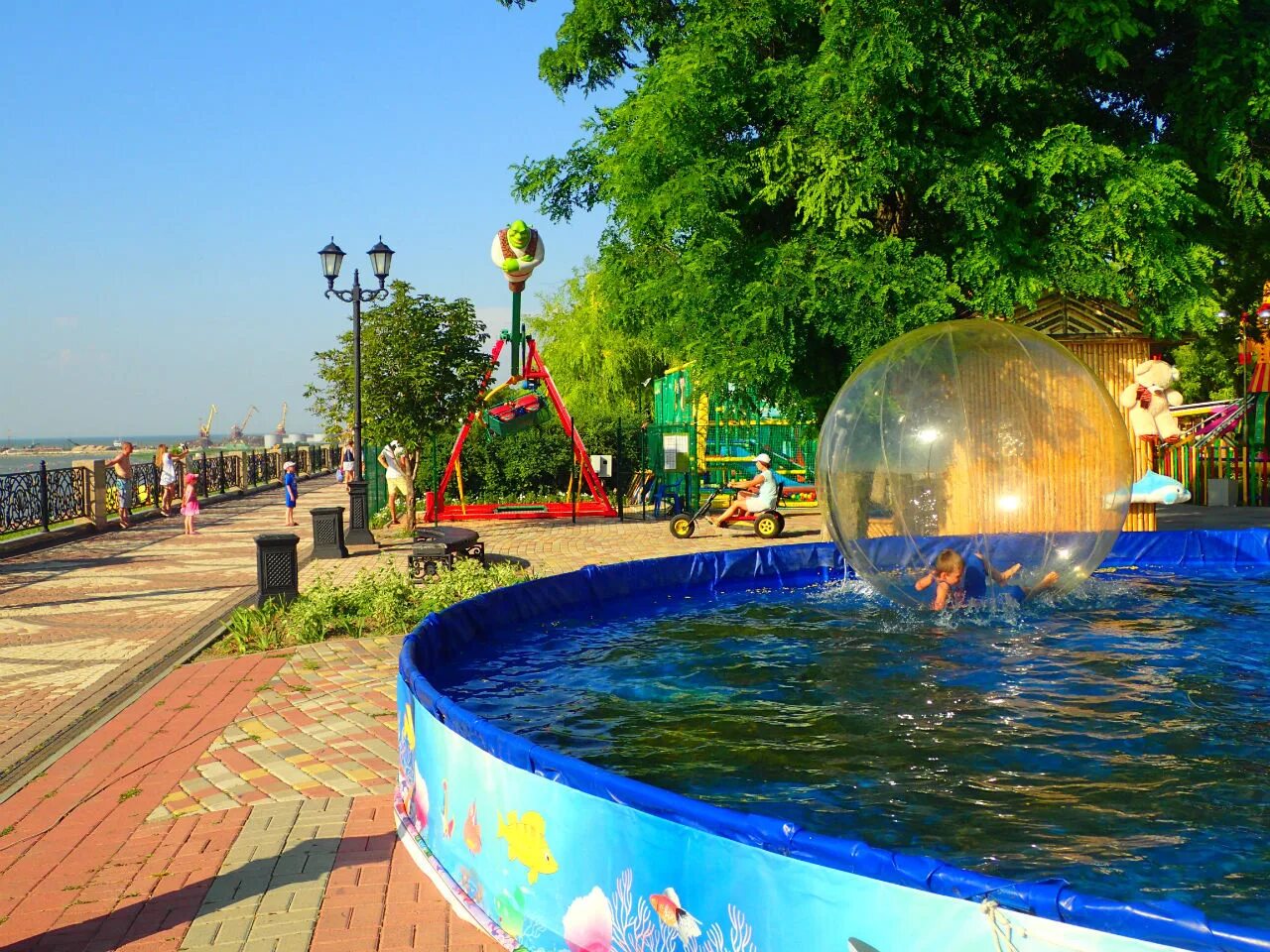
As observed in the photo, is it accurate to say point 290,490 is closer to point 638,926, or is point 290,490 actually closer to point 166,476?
point 166,476

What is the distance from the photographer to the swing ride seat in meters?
23.6

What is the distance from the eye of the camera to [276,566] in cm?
1254

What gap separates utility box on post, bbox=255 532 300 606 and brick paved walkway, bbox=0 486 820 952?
4.00ft

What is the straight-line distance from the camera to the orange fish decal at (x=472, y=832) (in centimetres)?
466

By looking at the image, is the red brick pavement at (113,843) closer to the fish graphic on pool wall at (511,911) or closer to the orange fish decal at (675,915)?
the fish graphic on pool wall at (511,911)

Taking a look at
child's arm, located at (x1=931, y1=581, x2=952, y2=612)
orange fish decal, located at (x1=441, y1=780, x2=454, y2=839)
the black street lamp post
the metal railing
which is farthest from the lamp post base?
orange fish decal, located at (x1=441, y1=780, x2=454, y2=839)

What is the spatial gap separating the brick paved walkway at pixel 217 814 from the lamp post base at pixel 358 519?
7973 millimetres

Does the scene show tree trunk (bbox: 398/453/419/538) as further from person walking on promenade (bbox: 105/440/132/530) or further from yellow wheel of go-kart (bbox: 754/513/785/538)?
person walking on promenade (bbox: 105/440/132/530)

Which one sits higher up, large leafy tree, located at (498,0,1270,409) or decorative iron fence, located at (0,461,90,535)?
large leafy tree, located at (498,0,1270,409)

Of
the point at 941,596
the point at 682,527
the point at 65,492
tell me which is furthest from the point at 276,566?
the point at 65,492

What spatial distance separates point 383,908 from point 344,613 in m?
7.07

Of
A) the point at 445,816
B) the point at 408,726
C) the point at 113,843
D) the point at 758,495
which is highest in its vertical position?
the point at 758,495

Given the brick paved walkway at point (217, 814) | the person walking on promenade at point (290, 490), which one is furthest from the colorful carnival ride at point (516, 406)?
the brick paved walkway at point (217, 814)

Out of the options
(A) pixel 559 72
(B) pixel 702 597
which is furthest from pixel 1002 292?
(A) pixel 559 72
